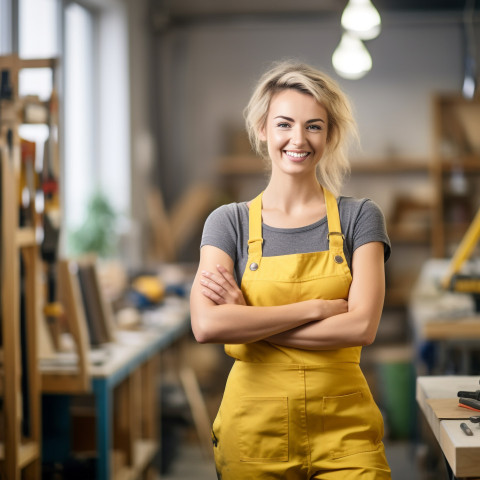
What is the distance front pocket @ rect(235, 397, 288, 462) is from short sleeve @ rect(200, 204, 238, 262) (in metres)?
0.37

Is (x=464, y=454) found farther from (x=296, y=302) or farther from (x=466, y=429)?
(x=296, y=302)

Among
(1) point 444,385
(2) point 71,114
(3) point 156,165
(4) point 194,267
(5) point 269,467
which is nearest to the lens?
(5) point 269,467

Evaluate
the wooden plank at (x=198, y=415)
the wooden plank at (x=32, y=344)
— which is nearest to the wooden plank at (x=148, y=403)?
the wooden plank at (x=198, y=415)

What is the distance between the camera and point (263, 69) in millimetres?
7008

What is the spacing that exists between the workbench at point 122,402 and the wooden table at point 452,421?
146 centimetres

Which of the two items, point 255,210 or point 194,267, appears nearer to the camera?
point 255,210

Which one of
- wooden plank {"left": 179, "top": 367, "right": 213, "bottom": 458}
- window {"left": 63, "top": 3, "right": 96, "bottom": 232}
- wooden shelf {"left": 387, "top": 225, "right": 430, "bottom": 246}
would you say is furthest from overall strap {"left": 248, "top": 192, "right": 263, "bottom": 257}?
wooden shelf {"left": 387, "top": 225, "right": 430, "bottom": 246}

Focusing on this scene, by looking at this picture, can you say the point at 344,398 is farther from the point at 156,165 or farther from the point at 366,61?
the point at 156,165

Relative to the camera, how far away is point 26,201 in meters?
2.71

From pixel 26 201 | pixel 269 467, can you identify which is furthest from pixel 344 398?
pixel 26 201

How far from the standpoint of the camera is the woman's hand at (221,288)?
5.68 ft

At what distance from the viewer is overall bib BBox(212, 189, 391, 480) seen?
5.49 feet

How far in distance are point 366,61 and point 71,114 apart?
2.34 m

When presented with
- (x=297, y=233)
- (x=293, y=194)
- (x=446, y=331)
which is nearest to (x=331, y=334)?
(x=297, y=233)
